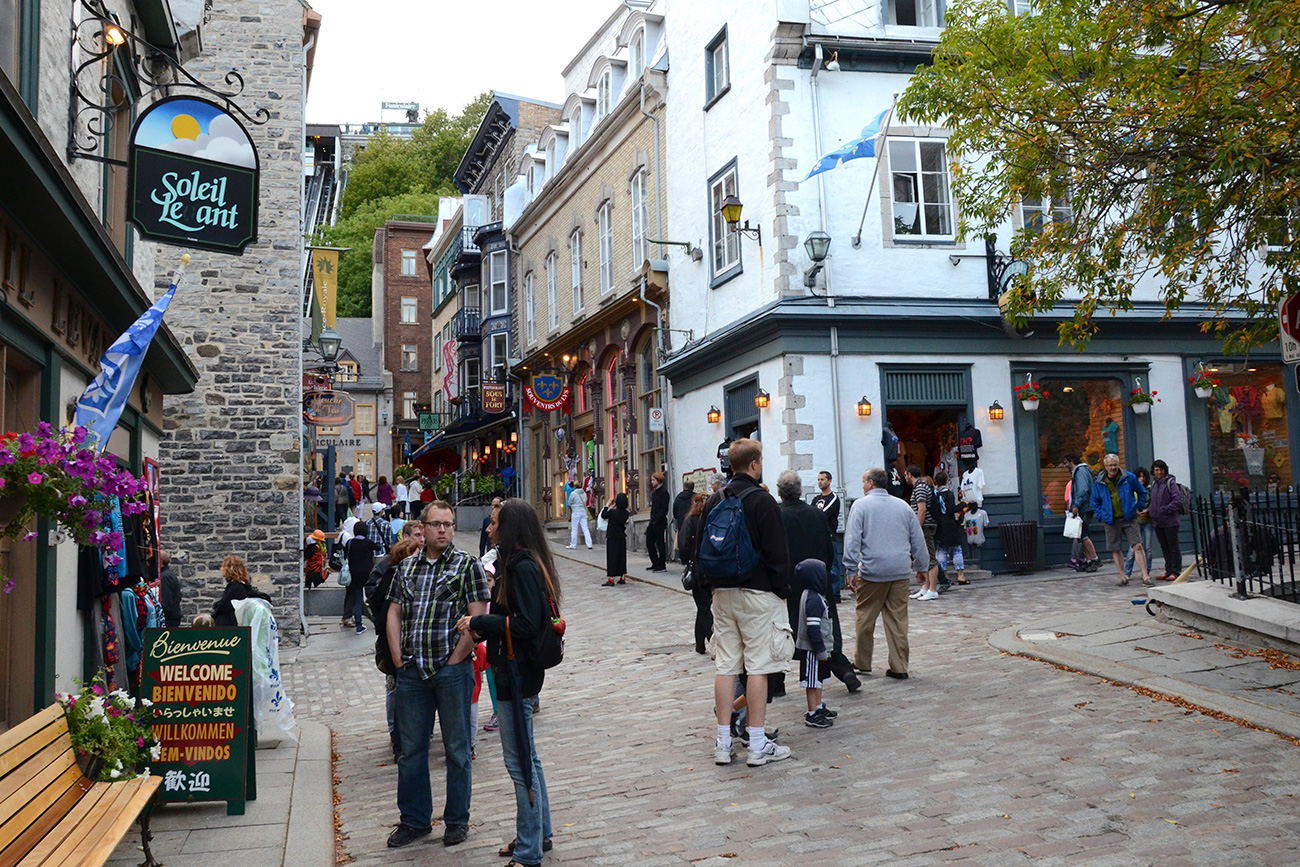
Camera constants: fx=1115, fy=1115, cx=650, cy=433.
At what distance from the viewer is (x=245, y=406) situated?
17234 mm

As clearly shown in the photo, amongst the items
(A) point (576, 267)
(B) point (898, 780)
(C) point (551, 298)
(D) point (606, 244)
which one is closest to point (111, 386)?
(B) point (898, 780)

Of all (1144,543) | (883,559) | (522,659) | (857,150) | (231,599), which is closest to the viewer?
(522,659)

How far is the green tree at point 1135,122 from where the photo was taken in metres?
8.53

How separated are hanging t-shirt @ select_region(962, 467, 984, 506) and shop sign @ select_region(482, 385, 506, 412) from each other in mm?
20907

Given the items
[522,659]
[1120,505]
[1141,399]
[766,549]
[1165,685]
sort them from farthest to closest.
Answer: [1141,399]
[1120,505]
[1165,685]
[766,549]
[522,659]

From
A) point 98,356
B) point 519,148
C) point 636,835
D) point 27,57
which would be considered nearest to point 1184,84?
point 636,835

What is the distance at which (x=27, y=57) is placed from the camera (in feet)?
22.5

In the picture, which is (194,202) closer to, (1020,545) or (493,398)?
(1020,545)

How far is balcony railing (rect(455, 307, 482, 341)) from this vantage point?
42.4 meters

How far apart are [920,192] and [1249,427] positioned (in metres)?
7.74

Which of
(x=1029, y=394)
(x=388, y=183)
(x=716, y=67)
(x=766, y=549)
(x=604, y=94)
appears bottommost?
(x=766, y=549)

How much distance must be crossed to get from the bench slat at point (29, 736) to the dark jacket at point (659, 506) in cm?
1537

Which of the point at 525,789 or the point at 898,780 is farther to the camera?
the point at 898,780

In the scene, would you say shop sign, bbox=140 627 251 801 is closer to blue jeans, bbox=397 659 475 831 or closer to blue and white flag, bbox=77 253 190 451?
blue jeans, bbox=397 659 475 831
